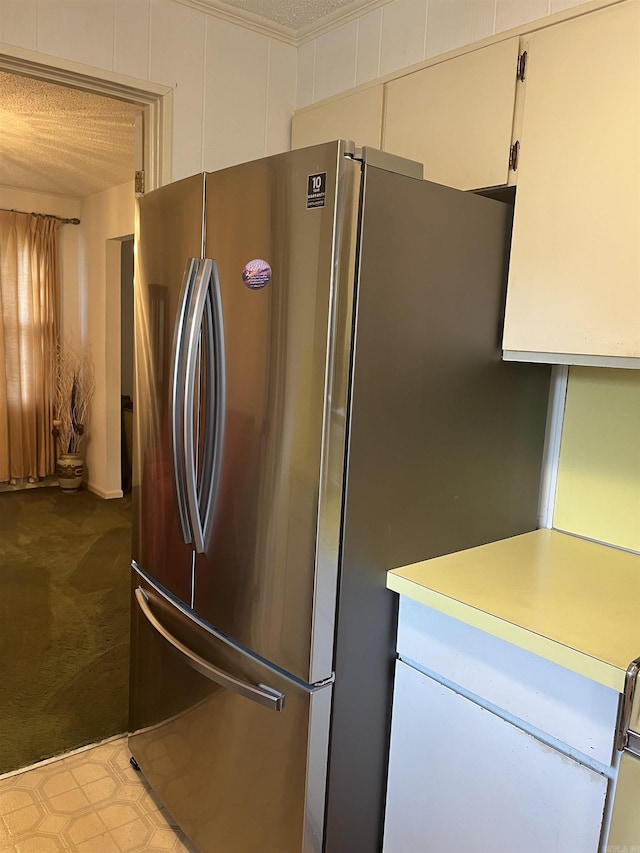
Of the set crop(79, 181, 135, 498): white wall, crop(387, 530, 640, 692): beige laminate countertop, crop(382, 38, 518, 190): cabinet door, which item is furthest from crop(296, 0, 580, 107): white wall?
crop(79, 181, 135, 498): white wall

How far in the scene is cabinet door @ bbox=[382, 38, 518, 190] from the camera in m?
1.62

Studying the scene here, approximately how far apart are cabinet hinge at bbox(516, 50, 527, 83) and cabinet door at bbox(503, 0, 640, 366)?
2 cm

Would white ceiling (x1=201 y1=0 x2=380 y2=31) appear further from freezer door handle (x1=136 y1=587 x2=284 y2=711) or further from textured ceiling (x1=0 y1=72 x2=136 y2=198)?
freezer door handle (x1=136 y1=587 x2=284 y2=711)

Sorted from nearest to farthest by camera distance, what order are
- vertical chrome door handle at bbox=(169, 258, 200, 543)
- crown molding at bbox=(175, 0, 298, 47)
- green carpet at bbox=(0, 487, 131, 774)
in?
1. vertical chrome door handle at bbox=(169, 258, 200, 543)
2. crown molding at bbox=(175, 0, 298, 47)
3. green carpet at bbox=(0, 487, 131, 774)

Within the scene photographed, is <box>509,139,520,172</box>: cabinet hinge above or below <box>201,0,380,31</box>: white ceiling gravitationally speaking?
below

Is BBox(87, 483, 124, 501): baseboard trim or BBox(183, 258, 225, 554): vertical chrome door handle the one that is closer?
BBox(183, 258, 225, 554): vertical chrome door handle

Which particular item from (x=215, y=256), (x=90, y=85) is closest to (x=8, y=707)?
(x=215, y=256)

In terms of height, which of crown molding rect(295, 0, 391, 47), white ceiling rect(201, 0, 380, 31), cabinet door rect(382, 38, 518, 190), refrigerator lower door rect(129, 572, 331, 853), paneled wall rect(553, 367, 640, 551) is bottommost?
refrigerator lower door rect(129, 572, 331, 853)

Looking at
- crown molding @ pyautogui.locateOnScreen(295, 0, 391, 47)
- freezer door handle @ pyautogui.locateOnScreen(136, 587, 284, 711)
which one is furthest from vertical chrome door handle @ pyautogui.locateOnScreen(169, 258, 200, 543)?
crown molding @ pyautogui.locateOnScreen(295, 0, 391, 47)

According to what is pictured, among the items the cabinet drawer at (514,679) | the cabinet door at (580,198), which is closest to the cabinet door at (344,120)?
the cabinet door at (580,198)

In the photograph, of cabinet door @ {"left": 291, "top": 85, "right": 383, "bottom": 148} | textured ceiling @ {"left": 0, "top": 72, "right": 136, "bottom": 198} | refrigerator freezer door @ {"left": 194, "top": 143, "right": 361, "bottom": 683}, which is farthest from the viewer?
textured ceiling @ {"left": 0, "top": 72, "right": 136, "bottom": 198}

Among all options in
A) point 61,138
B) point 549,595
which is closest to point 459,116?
point 549,595

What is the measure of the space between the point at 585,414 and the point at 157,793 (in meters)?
1.65

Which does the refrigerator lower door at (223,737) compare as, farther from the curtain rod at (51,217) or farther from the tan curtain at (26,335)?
the curtain rod at (51,217)
